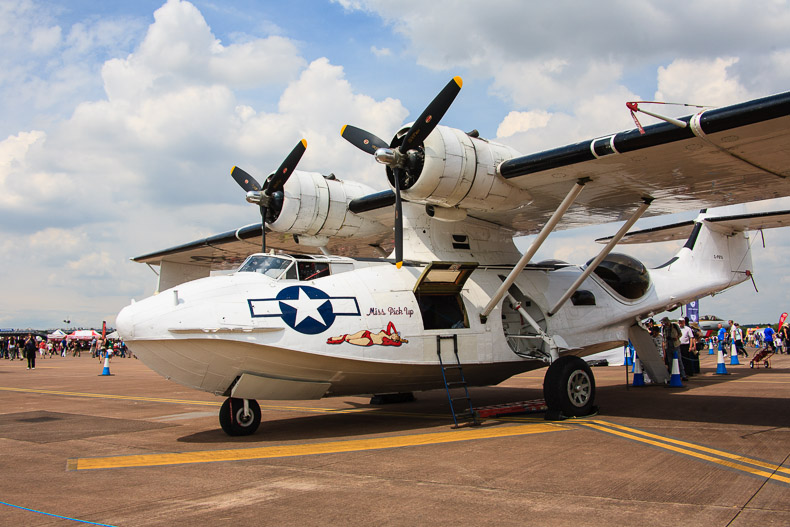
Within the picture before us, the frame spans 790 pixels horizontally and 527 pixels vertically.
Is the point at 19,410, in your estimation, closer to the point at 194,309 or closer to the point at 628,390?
the point at 194,309

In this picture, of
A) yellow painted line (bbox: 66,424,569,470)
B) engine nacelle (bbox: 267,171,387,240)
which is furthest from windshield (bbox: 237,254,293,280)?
engine nacelle (bbox: 267,171,387,240)

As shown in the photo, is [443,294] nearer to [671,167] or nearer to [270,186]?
[671,167]

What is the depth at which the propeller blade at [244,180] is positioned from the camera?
498 inches

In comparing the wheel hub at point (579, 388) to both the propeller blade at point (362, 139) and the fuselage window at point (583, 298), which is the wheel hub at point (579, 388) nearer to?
the fuselage window at point (583, 298)

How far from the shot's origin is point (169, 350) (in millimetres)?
7688

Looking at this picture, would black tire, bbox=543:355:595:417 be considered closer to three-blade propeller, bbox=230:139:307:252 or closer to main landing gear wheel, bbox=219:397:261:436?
main landing gear wheel, bbox=219:397:261:436

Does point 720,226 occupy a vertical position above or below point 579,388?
above

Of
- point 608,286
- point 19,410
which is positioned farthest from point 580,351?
point 19,410

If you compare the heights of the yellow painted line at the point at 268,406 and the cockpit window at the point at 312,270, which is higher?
the cockpit window at the point at 312,270

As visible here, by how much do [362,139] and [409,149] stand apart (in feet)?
5.41

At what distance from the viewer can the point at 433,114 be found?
9062mm

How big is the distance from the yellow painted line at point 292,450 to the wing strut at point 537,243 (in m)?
2.24

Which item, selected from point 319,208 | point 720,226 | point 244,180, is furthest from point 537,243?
point 720,226

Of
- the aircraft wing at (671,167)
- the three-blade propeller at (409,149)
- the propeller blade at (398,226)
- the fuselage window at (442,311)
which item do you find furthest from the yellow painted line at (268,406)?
the aircraft wing at (671,167)
